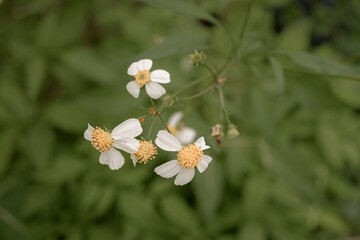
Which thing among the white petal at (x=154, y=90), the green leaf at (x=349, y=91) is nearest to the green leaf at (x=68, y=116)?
the white petal at (x=154, y=90)

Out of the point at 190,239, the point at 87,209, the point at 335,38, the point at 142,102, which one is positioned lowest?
the point at 190,239

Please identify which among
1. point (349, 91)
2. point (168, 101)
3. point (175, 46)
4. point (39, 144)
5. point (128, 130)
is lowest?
point (128, 130)

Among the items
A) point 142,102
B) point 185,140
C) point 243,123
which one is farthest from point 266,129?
point 142,102

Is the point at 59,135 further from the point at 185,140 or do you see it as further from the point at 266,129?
the point at 266,129

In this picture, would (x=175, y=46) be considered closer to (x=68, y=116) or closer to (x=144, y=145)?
(x=144, y=145)

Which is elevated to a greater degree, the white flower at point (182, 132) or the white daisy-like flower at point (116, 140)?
the white flower at point (182, 132)

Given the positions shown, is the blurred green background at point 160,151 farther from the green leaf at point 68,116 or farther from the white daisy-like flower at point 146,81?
the white daisy-like flower at point 146,81

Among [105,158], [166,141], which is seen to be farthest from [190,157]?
[105,158]
